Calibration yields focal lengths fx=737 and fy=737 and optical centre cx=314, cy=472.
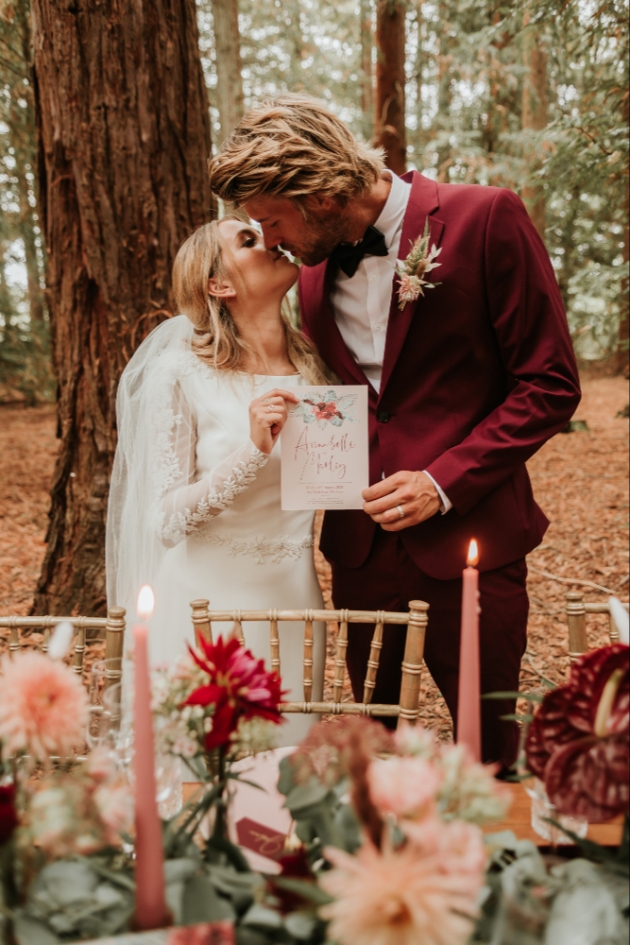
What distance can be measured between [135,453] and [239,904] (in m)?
1.58

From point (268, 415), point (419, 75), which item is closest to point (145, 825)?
point (268, 415)

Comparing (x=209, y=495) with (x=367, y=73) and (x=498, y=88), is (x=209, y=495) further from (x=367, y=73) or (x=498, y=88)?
(x=367, y=73)

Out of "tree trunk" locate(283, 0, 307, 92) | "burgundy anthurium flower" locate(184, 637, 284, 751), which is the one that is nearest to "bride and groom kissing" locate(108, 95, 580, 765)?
"burgundy anthurium flower" locate(184, 637, 284, 751)

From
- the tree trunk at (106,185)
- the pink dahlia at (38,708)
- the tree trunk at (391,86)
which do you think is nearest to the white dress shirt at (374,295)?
the tree trunk at (106,185)

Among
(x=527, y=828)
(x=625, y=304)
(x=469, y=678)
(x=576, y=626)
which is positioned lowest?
(x=527, y=828)

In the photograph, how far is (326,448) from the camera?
1.97 m

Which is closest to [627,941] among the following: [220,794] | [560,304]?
[220,794]

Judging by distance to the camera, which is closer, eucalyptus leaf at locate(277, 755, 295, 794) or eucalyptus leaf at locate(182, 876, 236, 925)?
eucalyptus leaf at locate(182, 876, 236, 925)

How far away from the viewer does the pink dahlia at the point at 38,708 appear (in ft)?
2.58

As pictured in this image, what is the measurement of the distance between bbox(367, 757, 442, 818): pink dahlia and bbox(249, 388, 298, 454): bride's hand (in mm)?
1313

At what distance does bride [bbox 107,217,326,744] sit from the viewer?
2.12 metres

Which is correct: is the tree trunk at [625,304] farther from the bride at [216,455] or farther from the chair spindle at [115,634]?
the chair spindle at [115,634]

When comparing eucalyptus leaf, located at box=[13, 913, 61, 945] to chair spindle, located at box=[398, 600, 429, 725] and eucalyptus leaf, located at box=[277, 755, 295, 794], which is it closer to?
eucalyptus leaf, located at box=[277, 755, 295, 794]

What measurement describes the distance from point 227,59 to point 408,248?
21.7 feet
